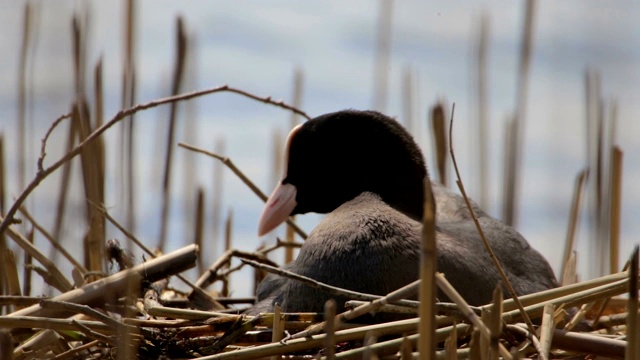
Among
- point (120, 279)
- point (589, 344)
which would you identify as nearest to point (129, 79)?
point (120, 279)

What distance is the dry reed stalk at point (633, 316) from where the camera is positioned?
145 cm

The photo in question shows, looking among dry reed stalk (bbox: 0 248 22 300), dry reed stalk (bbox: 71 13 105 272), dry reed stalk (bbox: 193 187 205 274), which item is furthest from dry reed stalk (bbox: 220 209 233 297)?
dry reed stalk (bbox: 0 248 22 300)

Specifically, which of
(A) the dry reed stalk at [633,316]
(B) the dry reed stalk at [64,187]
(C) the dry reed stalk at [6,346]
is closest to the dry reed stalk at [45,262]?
(B) the dry reed stalk at [64,187]

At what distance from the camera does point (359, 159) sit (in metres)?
2.56

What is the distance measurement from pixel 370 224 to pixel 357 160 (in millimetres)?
451

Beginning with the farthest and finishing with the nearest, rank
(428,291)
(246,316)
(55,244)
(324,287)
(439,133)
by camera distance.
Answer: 1. (439,133)
2. (55,244)
3. (246,316)
4. (324,287)
5. (428,291)

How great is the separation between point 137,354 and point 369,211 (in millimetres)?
659

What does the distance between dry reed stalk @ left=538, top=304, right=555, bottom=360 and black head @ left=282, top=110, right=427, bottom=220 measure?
2.64 feet

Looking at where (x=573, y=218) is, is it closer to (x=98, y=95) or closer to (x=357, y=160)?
(x=357, y=160)

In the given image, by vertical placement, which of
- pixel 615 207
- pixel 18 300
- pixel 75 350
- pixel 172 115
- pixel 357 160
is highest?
pixel 172 115

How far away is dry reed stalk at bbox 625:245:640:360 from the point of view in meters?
1.45

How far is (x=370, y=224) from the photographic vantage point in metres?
2.14

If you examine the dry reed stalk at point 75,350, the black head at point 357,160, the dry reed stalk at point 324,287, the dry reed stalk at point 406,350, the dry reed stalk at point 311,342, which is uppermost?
the black head at point 357,160

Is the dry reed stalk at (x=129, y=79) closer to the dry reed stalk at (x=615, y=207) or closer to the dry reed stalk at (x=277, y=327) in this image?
the dry reed stalk at (x=277, y=327)
